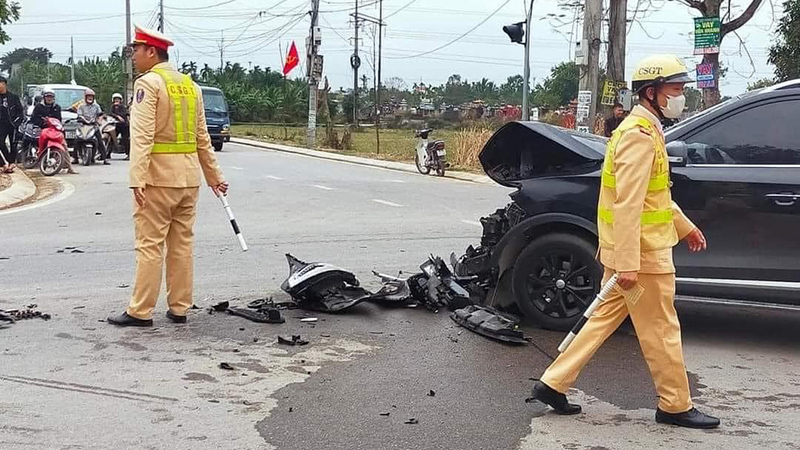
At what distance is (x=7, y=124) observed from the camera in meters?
17.9

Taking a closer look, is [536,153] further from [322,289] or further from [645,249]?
[645,249]

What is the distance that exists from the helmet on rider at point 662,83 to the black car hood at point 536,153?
1.69 m

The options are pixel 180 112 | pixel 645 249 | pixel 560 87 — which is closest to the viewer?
pixel 645 249

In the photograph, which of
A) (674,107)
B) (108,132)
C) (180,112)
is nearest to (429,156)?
(108,132)

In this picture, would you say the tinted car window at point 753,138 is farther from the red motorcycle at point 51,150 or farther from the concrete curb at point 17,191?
the red motorcycle at point 51,150

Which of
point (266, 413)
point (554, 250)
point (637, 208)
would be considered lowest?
point (266, 413)

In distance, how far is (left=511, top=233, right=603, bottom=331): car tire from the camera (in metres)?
6.39

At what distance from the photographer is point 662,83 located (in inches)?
185

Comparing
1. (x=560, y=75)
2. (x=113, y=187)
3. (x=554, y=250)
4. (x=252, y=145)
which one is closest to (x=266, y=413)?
(x=554, y=250)

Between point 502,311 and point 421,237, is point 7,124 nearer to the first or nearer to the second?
point 421,237

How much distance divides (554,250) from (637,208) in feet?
6.59

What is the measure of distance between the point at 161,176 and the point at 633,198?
3.45 meters

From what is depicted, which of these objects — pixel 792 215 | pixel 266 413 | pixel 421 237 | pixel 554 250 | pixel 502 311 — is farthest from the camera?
pixel 421 237

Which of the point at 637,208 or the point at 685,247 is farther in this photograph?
the point at 685,247
